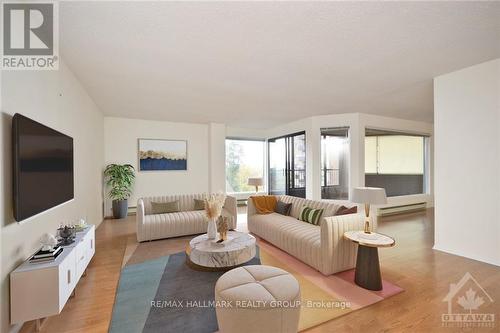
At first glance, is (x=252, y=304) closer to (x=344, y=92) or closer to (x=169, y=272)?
(x=169, y=272)

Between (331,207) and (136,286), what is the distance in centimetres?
279

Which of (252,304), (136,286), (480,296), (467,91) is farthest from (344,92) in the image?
(136,286)

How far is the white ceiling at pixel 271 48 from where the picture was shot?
183 centimetres

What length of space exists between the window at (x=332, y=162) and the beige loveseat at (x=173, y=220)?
8.72 feet

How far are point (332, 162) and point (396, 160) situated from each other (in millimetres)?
2461

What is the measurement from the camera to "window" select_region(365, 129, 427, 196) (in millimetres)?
6434

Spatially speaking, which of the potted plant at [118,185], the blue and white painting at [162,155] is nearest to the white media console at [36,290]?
the potted plant at [118,185]

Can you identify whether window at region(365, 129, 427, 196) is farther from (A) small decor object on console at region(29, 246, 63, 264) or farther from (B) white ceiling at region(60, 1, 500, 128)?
(A) small decor object on console at region(29, 246, 63, 264)

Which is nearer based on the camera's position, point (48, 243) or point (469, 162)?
point (48, 243)

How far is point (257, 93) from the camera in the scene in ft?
12.8

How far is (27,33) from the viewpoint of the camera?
1.95 meters

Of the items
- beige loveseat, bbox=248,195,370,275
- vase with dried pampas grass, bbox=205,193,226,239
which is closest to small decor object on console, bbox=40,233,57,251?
vase with dried pampas grass, bbox=205,193,226,239

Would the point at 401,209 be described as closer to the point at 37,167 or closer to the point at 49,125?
the point at 37,167

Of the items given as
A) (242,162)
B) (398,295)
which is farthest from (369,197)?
(242,162)
